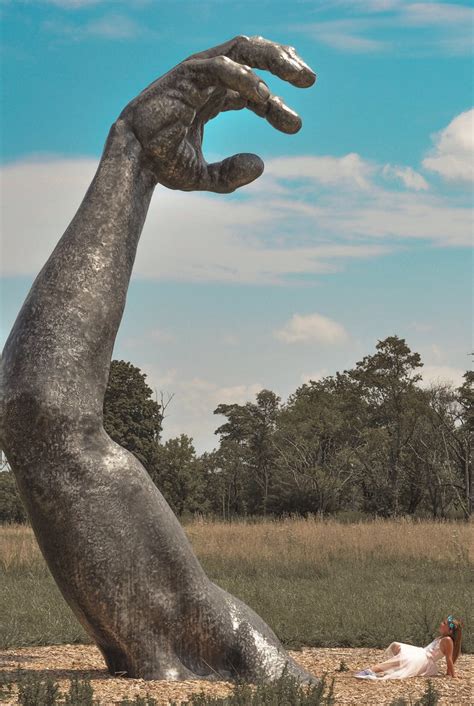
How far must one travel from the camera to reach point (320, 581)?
13.4m

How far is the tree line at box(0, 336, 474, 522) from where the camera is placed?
35.4m

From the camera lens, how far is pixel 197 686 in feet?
19.9

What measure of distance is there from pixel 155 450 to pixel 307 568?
70.3 feet

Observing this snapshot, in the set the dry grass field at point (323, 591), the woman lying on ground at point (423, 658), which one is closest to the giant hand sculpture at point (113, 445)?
the dry grass field at point (323, 591)

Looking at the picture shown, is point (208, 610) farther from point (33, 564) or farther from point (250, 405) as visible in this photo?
point (250, 405)

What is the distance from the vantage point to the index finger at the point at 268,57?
21.9 feet

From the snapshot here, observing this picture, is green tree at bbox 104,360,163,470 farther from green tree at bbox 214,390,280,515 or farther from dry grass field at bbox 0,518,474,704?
dry grass field at bbox 0,518,474,704

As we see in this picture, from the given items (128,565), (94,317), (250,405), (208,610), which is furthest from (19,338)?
(250,405)

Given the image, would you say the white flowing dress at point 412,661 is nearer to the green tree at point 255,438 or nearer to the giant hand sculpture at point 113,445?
the giant hand sculpture at point 113,445

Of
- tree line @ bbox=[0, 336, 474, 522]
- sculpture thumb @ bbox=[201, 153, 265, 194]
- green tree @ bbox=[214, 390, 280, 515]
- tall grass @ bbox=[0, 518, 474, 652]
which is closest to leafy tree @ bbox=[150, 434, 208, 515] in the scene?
tree line @ bbox=[0, 336, 474, 522]

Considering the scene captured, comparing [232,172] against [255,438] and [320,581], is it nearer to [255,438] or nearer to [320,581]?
[320,581]

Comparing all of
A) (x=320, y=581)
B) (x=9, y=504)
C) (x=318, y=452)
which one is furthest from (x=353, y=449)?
(x=320, y=581)

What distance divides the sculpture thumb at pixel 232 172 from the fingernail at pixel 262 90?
53cm

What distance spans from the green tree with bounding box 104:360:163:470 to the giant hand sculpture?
97.5ft
